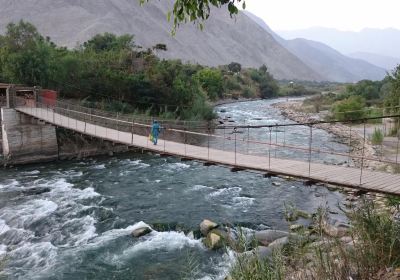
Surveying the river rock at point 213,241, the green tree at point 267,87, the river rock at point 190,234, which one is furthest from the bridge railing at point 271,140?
the green tree at point 267,87

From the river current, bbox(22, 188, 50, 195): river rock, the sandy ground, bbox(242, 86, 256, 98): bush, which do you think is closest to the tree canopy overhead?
the river current

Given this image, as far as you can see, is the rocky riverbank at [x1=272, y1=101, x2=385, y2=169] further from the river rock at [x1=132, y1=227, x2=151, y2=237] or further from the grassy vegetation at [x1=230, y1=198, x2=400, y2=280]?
the grassy vegetation at [x1=230, y1=198, x2=400, y2=280]

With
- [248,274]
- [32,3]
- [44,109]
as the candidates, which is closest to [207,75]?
[44,109]

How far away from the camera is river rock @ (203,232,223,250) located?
29.6 feet

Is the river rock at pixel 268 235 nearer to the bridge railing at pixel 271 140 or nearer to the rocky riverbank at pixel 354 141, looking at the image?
the bridge railing at pixel 271 140

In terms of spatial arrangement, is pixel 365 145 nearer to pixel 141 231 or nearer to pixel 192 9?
pixel 141 231

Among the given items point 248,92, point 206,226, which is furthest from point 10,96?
point 248,92

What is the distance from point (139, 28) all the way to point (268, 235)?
96925mm

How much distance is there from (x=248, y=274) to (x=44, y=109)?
55.7ft

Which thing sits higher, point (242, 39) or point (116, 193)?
point (242, 39)

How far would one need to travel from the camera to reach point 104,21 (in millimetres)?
92188

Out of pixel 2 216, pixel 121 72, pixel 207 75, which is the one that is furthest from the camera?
pixel 207 75

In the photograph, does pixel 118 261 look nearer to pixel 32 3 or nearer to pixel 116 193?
pixel 116 193

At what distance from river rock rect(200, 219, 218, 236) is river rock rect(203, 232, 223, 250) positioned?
0.45 m
